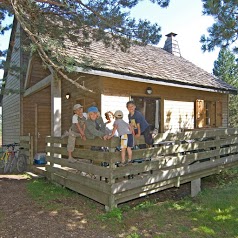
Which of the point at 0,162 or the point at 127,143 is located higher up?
the point at 127,143

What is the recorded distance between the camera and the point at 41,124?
11133mm

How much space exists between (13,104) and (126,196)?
965 centimetres

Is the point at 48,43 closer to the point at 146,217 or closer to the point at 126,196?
the point at 126,196

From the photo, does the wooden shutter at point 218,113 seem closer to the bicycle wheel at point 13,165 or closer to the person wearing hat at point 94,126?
the person wearing hat at point 94,126

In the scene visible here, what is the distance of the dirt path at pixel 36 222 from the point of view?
12.3 feet

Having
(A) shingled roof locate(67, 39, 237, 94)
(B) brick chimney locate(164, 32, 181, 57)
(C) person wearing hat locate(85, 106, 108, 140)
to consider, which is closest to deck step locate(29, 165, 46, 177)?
(C) person wearing hat locate(85, 106, 108, 140)

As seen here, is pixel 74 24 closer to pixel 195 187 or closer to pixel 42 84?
pixel 42 84

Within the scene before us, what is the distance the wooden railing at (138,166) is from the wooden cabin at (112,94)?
1.61 meters

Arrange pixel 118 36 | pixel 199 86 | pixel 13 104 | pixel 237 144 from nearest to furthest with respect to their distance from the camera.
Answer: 1. pixel 118 36
2. pixel 237 144
3. pixel 199 86
4. pixel 13 104

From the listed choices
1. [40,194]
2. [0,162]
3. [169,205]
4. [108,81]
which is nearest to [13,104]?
[0,162]

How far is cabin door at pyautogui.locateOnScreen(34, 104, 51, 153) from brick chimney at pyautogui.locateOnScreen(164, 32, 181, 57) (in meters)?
8.68

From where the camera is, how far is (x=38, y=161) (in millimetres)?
9242

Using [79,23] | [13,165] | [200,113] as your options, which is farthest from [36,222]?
[200,113]

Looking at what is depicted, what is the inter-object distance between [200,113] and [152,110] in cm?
285
